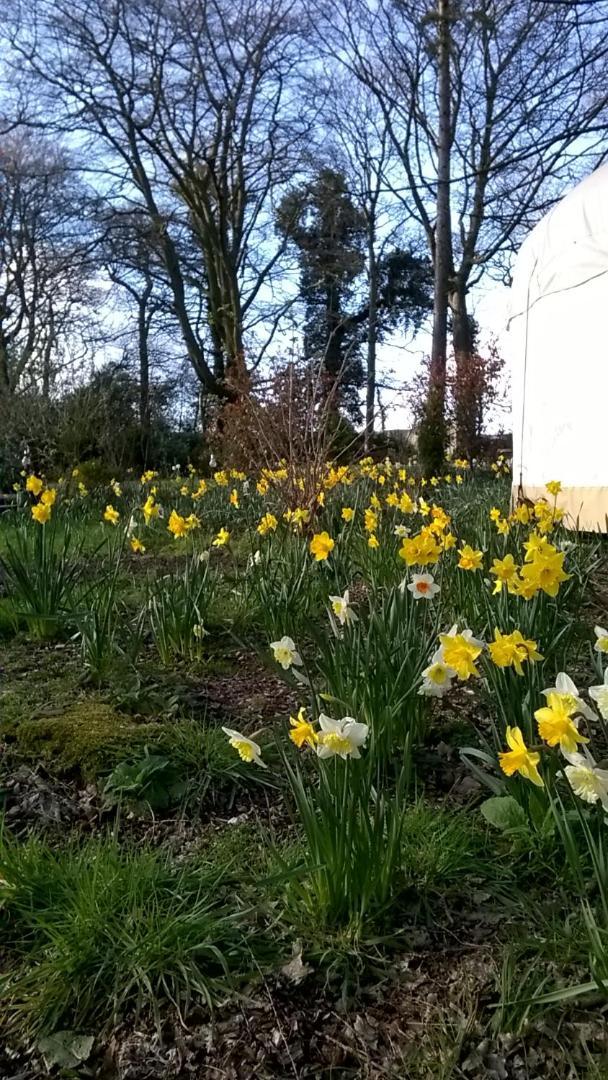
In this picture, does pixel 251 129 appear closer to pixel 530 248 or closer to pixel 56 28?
pixel 56 28

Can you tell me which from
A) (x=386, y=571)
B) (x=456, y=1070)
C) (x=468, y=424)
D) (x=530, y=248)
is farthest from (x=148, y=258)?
(x=456, y=1070)

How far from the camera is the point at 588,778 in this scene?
48.8 inches

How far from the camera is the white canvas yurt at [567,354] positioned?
17.9 ft

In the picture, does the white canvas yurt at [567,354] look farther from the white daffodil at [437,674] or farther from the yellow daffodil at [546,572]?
the white daffodil at [437,674]

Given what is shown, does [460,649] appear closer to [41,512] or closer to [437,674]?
[437,674]

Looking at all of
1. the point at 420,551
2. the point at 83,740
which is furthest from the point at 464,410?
the point at 83,740

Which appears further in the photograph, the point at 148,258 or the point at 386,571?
the point at 148,258

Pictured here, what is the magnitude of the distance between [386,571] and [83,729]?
1.83m

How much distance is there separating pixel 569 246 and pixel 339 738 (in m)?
5.17

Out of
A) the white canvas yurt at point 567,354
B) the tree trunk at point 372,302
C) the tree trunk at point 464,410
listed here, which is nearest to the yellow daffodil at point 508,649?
the white canvas yurt at point 567,354

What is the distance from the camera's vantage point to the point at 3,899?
5.41ft

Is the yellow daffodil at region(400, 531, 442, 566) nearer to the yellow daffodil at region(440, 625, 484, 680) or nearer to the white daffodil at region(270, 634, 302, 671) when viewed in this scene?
the white daffodil at region(270, 634, 302, 671)

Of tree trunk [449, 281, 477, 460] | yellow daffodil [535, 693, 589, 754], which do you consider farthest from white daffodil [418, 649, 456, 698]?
tree trunk [449, 281, 477, 460]

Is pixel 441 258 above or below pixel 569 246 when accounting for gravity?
above
